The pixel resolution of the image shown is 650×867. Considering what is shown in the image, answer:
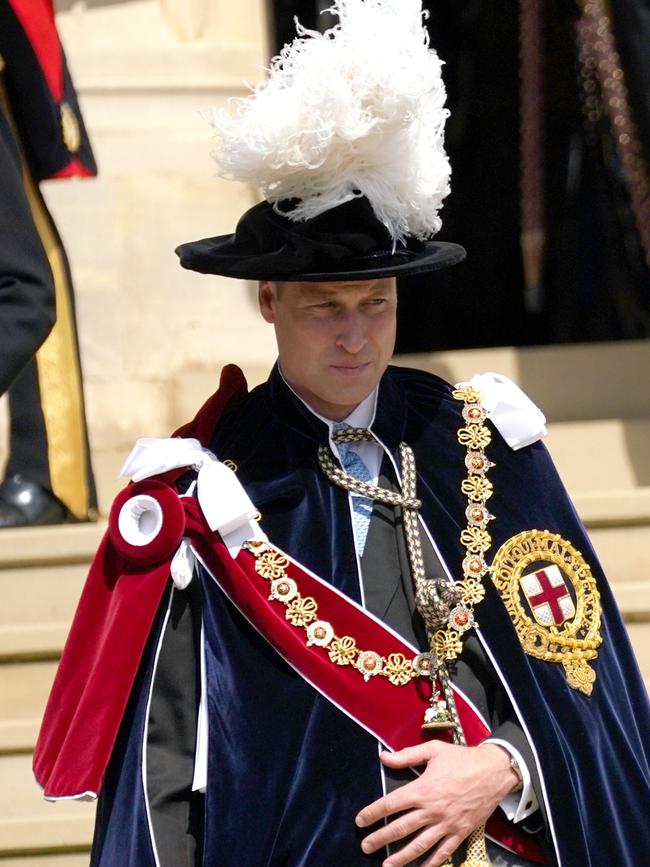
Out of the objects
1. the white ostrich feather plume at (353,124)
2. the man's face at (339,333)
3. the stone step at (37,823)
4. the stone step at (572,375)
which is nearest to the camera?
the white ostrich feather plume at (353,124)

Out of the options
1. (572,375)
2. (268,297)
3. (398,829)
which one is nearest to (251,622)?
(398,829)

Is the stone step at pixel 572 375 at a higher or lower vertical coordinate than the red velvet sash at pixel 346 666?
lower

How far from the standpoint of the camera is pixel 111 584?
8.79 ft

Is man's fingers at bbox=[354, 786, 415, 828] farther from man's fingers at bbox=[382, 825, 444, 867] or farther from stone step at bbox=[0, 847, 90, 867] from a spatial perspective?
stone step at bbox=[0, 847, 90, 867]

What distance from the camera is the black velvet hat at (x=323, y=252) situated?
2555 mm

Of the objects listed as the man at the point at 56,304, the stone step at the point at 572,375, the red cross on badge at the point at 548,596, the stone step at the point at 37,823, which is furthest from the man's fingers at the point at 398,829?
the stone step at the point at 572,375

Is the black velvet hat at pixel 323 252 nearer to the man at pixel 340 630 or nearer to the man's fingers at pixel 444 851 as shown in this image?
the man at pixel 340 630

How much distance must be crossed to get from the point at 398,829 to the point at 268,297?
857 mm

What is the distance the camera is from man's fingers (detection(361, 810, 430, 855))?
2.52 meters

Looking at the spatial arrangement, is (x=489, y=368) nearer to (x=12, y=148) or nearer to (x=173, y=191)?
(x=173, y=191)

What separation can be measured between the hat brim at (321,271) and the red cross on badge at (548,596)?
511 millimetres

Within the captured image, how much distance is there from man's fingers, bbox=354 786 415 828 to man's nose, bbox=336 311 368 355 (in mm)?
661

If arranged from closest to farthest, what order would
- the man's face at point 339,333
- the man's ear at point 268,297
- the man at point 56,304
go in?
1. the man's face at point 339,333
2. the man's ear at point 268,297
3. the man at point 56,304

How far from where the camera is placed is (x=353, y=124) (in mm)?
2500
